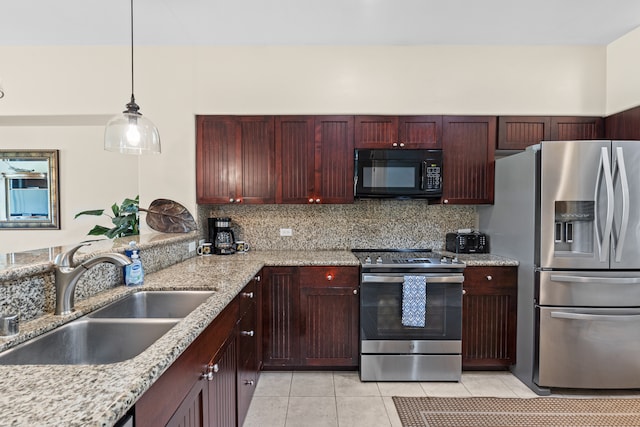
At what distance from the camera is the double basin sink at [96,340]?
1.11 metres

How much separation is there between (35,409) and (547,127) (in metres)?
3.61

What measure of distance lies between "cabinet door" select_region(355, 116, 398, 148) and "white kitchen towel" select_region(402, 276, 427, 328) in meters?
1.19

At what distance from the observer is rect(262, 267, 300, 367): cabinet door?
8.77 ft

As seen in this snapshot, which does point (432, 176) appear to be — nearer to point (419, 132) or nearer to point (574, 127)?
point (419, 132)

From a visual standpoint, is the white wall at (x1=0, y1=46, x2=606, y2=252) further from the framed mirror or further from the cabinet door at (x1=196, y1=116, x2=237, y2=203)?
the framed mirror

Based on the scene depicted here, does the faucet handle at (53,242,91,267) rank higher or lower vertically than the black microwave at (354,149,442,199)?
lower

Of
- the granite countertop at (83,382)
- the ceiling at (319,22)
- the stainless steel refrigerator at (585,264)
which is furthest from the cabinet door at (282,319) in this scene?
the ceiling at (319,22)

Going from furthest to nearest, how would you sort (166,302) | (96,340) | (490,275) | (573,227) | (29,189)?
(29,189) < (490,275) < (573,227) < (166,302) < (96,340)

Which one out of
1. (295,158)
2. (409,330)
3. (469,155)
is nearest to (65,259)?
(295,158)

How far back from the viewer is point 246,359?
82.8 inches

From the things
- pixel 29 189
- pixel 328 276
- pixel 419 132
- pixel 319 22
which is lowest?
pixel 328 276

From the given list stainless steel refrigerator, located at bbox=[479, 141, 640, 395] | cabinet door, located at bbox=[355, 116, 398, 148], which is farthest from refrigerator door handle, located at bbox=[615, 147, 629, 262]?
cabinet door, located at bbox=[355, 116, 398, 148]

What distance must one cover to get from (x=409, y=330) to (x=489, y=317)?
675 millimetres

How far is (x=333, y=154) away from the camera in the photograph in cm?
296
